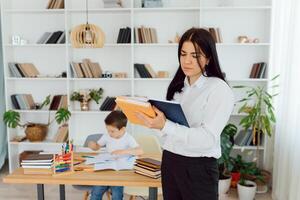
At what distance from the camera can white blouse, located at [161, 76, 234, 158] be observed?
4.75ft

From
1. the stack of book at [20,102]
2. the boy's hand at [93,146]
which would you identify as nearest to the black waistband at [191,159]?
the boy's hand at [93,146]

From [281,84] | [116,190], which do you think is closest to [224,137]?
[281,84]

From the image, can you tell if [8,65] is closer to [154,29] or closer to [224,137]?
[154,29]

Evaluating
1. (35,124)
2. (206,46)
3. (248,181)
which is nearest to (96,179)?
(206,46)

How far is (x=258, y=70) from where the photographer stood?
Result: 3836mm

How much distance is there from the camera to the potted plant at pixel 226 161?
3.40 meters

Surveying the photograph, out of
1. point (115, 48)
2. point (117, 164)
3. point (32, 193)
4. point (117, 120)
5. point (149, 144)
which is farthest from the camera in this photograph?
point (115, 48)

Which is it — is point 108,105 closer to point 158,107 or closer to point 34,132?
point 34,132

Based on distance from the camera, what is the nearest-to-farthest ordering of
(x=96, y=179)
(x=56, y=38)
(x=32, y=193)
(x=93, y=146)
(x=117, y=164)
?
(x=96, y=179), (x=117, y=164), (x=93, y=146), (x=32, y=193), (x=56, y=38)

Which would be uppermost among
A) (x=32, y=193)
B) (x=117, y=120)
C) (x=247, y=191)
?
(x=117, y=120)

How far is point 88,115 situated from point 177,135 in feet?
9.85

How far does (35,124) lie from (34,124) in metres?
0.01

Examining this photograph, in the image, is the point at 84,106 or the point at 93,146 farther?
the point at 84,106

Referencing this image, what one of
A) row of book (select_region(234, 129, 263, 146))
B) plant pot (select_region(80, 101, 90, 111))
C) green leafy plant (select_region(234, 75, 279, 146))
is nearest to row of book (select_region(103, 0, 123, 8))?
plant pot (select_region(80, 101, 90, 111))
